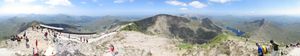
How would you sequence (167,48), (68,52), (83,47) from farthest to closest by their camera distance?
(167,48) < (83,47) < (68,52)

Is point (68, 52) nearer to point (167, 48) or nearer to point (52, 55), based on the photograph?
point (52, 55)

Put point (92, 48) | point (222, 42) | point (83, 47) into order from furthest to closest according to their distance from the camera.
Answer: point (222, 42), point (92, 48), point (83, 47)

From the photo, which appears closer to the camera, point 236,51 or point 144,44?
point 236,51

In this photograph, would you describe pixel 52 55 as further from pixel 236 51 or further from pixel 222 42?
pixel 222 42

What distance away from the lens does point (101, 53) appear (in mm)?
61844

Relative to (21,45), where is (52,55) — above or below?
above

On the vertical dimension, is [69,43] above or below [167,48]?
above

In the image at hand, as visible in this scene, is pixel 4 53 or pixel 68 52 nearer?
pixel 68 52

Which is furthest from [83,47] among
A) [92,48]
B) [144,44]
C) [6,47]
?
[144,44]

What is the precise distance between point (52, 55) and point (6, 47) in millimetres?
30620

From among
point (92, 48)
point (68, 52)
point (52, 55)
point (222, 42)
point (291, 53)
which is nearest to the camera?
point (52, 55)

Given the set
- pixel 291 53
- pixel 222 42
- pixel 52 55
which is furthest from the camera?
pixel 222 42

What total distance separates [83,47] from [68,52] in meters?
11.0

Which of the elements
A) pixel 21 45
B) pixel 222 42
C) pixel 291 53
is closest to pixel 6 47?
pixel 21 45
